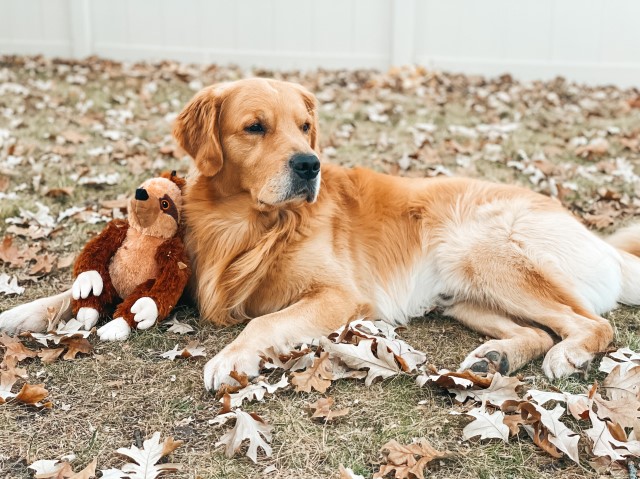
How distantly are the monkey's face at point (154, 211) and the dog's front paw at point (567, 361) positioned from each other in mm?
1969

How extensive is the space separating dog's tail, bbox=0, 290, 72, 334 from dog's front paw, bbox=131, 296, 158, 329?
0.37 metres

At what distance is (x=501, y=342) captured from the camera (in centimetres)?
307

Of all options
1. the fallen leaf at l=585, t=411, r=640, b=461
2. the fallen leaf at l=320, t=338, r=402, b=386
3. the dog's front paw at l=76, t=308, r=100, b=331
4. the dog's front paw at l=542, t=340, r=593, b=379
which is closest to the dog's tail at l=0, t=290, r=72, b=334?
the dog's front paw at l=76, t=308, r=100, b=331

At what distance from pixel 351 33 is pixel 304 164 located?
7.79 m

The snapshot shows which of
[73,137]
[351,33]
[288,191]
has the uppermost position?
[351,33]

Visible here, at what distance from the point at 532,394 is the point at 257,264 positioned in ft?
4.83

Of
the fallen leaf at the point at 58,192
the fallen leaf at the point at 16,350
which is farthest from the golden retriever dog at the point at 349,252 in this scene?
the fallen leaf at the point at 58,192

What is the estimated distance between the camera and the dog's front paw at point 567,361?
288cm

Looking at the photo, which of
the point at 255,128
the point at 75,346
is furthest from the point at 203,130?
the point at 75,346

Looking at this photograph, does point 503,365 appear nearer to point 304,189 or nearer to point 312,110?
point 304,189

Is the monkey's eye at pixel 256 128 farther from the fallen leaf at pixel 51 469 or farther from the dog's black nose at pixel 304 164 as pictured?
the fallen leaf at pixel 51 469

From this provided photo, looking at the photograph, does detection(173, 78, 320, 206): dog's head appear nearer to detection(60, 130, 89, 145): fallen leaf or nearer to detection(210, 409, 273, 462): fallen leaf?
detection(210, 409, 273, 462): fallen leaf

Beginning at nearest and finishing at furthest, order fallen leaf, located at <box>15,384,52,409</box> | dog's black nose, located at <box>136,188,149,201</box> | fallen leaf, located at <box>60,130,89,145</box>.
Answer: fallen leaf, located at <box>15,384,52,409</box> → dog's black nose, located at <box>136,188,149,201</box> → fallen leaf, located at <box>60,130,89,145</box>

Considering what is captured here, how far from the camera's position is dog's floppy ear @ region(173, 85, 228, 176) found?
3318 millimetres
